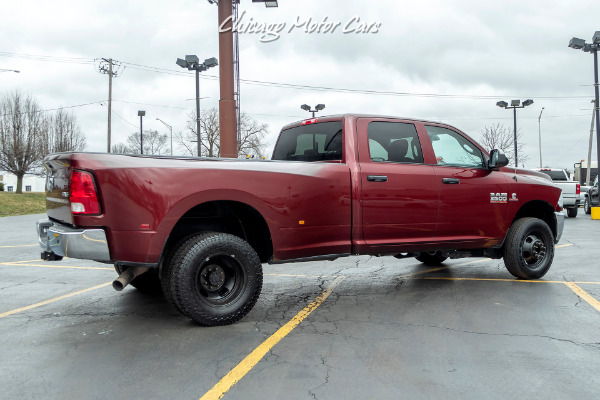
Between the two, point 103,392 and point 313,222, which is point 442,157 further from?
point 103,392

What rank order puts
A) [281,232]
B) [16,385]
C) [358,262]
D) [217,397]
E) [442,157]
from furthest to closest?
[358,262] → [442,157] → [281,232] → [16,385] → [217,397]

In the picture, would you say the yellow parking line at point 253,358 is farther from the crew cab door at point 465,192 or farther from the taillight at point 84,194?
the crew cab door at point 465,192

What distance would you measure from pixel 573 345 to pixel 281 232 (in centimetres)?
254

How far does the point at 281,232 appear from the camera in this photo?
187 inches

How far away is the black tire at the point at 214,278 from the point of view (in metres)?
4.21

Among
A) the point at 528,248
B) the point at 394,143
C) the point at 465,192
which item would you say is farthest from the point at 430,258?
the point at 394,143

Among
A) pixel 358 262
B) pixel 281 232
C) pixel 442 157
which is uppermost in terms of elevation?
pixel 442 157

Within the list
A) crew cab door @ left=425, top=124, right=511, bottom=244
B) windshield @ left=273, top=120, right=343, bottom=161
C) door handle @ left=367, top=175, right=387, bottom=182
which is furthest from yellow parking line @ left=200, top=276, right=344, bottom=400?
crew cab door @ left=425, top=124, right=511, bottom=244

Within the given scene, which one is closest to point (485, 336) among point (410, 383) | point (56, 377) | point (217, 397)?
point (410, 383)

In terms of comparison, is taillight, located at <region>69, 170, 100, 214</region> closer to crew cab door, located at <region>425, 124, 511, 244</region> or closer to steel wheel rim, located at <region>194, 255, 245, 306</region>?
steel wheel rim, located at <region>194, 255, 245, 306</region>

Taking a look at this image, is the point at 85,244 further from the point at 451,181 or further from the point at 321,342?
the point at 451,181

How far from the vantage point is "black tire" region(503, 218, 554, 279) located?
252 inches

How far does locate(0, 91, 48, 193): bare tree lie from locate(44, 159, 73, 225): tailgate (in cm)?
3785

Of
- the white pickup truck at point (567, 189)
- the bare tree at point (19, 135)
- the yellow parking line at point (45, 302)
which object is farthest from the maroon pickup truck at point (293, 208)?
the bare tree at point (19, 135)
